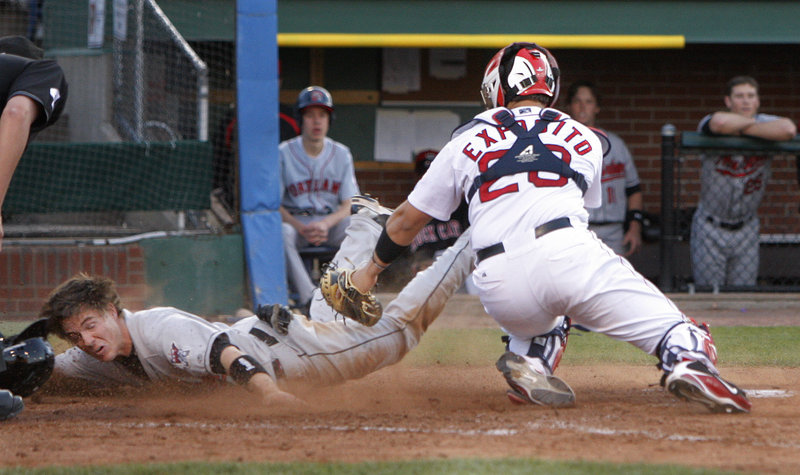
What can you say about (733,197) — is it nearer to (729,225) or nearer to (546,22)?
(729,225)

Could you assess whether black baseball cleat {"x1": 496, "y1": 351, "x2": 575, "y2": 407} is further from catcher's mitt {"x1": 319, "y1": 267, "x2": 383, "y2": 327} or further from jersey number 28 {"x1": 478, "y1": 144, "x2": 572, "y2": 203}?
jersey number 28 {"x1": 478, "y1": 144, "x2": 572, "y2": 203}

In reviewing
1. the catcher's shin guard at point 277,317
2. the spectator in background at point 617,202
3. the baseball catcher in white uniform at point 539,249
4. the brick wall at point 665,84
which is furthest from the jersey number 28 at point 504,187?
the brick wall at point 665,84

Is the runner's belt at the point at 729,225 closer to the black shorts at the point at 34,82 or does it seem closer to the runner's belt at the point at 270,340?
the runner's belt at the point at 270,340

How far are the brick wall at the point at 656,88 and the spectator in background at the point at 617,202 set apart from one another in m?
1.33

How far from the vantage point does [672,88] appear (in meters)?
10.2

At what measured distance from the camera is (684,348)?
380 cm

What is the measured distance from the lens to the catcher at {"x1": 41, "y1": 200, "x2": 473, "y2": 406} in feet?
13.7

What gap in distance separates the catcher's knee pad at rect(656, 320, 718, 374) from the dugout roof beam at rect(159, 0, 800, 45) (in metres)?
5.37

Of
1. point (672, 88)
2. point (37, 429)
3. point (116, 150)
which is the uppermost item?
point (672, 88)

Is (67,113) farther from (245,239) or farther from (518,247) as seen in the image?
(518,247)

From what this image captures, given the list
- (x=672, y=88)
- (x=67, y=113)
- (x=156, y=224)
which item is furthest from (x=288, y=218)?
(x=672, y=88)

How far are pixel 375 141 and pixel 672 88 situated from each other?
3254 mm

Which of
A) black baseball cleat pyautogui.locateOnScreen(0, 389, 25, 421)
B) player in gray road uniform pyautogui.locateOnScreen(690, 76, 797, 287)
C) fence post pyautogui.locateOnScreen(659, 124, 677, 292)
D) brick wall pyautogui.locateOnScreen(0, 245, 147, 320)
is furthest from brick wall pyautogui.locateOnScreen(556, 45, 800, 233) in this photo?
black baseball cleat pyautogui.locateOnScreen(0, 389, 25, 421)

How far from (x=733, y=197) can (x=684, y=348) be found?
4.83m
